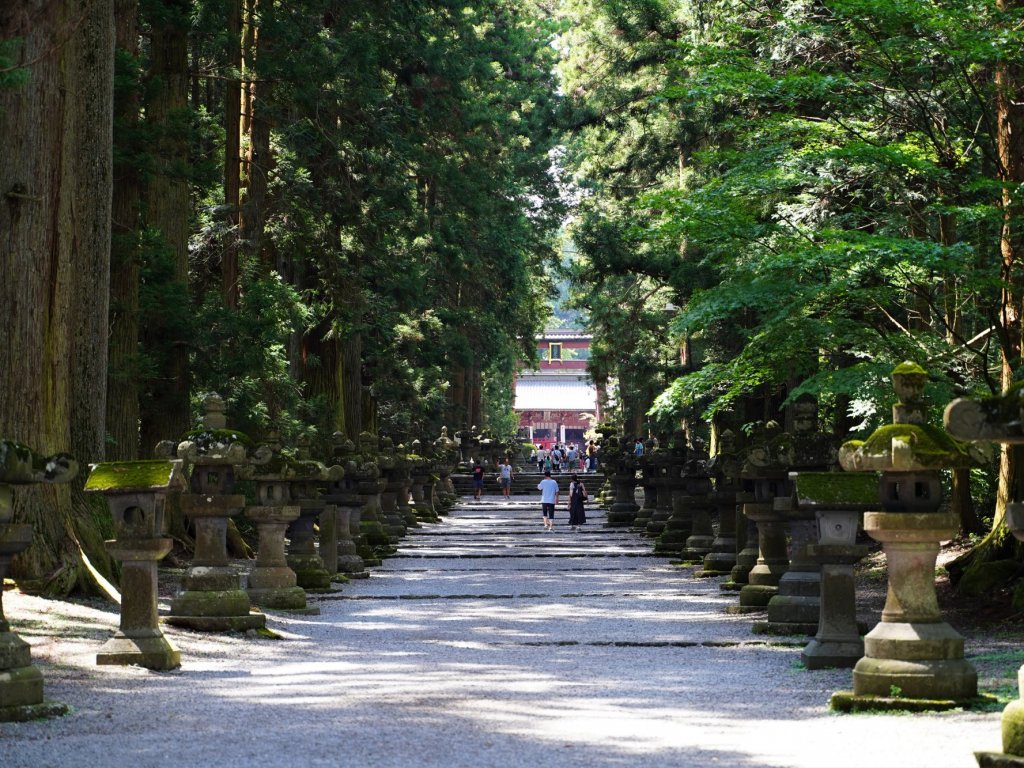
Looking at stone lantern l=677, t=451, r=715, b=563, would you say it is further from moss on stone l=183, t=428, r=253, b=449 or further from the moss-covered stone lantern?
moss on stone l=183, t=428, r=253, b=449

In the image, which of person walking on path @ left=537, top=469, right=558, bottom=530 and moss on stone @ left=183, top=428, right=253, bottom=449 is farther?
person walking on path @ left=537, top=469, right=558, bottom=530

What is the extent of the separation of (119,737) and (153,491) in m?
3.14

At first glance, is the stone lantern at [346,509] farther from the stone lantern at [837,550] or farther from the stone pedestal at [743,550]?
the stone lantern at [837,550]

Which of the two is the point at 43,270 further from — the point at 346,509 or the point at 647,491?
the point at 647,491

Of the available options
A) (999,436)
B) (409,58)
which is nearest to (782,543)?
(999,436)

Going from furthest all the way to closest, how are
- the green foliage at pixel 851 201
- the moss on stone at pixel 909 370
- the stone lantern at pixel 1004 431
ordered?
the green foliage at pixel 851 201 → the moss on stone at pixel 909 370 → the stone lantern at pixel 1004 431

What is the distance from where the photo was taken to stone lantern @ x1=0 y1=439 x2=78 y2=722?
8336 mm

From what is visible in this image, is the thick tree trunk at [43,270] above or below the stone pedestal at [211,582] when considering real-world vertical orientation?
above

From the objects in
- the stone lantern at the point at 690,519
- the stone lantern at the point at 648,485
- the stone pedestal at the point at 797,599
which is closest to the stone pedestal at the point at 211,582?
the stone pedestal at the point at 797,599

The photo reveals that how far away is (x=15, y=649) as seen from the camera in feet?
27.9

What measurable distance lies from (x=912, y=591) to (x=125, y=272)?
12.6 meters

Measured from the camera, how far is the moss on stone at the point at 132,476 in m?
10.7

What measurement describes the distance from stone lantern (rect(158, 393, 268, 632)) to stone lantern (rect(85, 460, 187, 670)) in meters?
2.12

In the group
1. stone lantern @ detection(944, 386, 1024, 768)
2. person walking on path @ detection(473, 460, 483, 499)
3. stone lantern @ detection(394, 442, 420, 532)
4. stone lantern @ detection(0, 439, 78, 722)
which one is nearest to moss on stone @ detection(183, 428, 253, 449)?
stone lantern @ detection(0, 439, 78, 722)
